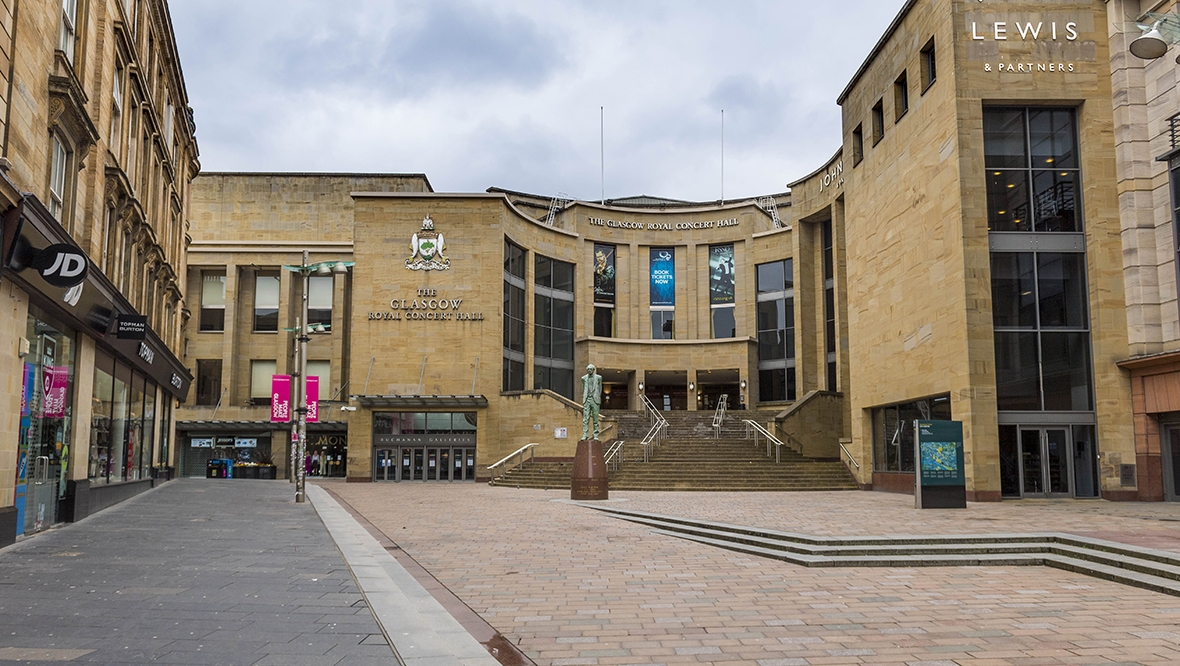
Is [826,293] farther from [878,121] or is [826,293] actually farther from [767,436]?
[878,121]

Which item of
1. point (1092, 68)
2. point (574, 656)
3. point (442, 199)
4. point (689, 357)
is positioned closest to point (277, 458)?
point (442, 199)

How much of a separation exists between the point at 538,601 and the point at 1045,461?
716 inches

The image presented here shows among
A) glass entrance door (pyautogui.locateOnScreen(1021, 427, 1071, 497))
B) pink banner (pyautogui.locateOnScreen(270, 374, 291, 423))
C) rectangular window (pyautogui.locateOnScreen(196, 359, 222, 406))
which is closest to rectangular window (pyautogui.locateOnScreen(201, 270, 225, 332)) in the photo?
rectangular window (pyautogui.locateOnScreen(196, 359, 222, 406))

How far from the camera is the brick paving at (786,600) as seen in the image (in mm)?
7008

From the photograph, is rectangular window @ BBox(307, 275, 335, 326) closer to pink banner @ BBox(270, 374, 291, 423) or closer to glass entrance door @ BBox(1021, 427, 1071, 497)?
pink banner @ BBox(270, 374, 291, 423)

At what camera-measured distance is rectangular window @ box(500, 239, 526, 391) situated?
4278cm

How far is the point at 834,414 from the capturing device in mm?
38812

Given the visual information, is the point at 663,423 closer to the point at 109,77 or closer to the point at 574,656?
the point at 109,77

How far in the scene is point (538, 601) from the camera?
9086mm

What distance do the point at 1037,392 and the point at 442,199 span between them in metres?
26.7

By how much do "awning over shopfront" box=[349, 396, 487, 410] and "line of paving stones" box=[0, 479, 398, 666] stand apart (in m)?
23.4

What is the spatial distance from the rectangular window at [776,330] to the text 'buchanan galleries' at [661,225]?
3290mm

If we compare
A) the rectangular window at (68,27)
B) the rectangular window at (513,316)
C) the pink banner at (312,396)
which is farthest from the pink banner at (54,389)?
the rectangular window at (513,316)

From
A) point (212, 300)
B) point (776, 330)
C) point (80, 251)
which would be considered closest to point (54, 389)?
point (80, 251)
